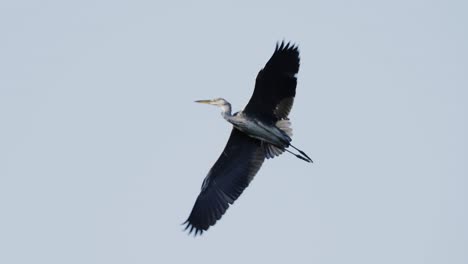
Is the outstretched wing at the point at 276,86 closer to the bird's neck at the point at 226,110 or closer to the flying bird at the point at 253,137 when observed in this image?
the flying bird at the point at 253,137

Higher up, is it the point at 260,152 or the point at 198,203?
the point at 260,152

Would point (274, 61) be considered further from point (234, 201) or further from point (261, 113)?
point (234, 201)

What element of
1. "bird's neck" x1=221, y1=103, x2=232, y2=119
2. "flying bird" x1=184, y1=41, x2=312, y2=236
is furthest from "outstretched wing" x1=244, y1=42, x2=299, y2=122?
"bird's neck" x1=221, y1=103, x2=232, y2=119

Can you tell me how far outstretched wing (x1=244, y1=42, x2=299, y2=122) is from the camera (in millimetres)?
15523

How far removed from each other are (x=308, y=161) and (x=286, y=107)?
1.17m

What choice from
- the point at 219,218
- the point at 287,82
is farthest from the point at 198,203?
the point at 287,82

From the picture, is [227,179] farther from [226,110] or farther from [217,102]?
[217,102]

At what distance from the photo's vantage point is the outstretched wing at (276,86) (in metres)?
15.5

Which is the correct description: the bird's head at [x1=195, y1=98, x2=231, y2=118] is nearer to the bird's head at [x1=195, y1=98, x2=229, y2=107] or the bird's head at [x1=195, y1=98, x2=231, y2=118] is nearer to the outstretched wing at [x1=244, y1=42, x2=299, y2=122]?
the bird's head at [x1=195, y1=98, x2=229, y2=107]

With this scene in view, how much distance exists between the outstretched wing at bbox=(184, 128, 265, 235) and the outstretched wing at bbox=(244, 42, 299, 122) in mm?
920

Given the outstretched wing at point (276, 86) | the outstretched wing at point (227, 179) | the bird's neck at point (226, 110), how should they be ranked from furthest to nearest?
the bird's neck at point (226, 110), the outstretched wing at point (227, 179), the outstretched wing at point (276, 86)

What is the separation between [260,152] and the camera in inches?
666

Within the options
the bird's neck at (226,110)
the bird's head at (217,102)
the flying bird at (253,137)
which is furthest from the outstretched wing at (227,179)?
the bird's head at (217,102)

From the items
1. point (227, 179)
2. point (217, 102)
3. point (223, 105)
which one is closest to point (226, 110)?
point (223, 105)
